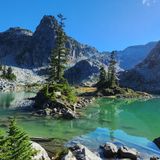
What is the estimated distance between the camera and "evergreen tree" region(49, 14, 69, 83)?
85875 millimetres

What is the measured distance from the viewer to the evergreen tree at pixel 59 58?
8588 centimetres

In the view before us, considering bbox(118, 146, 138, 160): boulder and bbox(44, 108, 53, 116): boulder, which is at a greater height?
bbox(44, 108, 53, 116): boulder

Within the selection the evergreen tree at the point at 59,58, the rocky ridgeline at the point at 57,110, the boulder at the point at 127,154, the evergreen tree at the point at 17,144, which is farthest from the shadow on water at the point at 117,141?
the evergreen tree at the point at 59,58

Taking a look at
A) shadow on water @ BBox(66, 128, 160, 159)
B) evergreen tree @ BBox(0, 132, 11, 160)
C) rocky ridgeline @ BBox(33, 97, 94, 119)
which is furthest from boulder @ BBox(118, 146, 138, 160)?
rocky ridgeline @ BBox(33, 97, 94, 119)

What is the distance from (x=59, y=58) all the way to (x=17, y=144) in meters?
73.4

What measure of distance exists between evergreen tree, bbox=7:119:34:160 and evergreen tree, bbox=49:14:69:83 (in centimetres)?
6918

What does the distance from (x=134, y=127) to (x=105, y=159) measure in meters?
20.1

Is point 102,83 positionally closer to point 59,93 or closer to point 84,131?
point 59,93

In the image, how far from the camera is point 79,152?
80.5ft

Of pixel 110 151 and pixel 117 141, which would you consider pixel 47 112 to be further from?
pixel 110 151

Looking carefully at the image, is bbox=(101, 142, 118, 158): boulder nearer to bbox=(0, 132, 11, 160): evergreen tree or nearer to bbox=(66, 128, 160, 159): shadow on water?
bbox=(66, 128, 160, 159): shadow on water

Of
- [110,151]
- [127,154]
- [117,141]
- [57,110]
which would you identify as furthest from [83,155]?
[57,110]

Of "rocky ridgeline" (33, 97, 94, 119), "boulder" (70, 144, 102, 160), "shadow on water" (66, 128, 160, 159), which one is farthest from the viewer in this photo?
"rocky ridgeline" (33, 97, 94, 119)

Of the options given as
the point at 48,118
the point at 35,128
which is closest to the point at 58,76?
the point at 48,118
